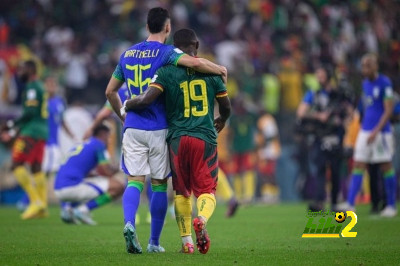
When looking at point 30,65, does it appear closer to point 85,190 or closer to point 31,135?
point 31,135

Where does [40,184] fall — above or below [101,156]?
below

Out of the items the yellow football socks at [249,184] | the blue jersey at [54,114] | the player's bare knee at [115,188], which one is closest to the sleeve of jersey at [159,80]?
the player's bare knee at [115,188]

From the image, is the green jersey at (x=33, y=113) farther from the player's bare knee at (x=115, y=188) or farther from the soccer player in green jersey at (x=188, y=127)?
the soccer player in green jersey at (x=188, y=127)

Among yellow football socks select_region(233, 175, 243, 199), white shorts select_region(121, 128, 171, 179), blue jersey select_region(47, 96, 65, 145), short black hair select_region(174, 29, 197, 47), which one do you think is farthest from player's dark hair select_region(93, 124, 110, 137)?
yellow football socks select_region(233, 175, 243, 199)

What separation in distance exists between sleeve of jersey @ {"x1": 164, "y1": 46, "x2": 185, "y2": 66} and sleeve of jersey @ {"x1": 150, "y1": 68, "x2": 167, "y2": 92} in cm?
11

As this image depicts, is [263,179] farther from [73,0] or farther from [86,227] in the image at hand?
[86,227]

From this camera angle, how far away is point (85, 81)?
2523 cm

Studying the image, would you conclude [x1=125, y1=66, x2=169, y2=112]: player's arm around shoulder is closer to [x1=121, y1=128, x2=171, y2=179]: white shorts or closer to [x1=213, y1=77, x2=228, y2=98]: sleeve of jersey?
[x1=121, y1=128, x2=171, y2=179]: white shorts

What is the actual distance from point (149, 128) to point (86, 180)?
536cm

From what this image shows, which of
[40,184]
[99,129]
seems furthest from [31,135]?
[99,129]

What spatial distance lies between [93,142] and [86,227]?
1.52 meters

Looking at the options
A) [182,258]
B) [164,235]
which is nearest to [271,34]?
[164,235]

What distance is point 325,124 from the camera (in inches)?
653

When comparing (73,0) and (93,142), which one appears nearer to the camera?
(93,142)
